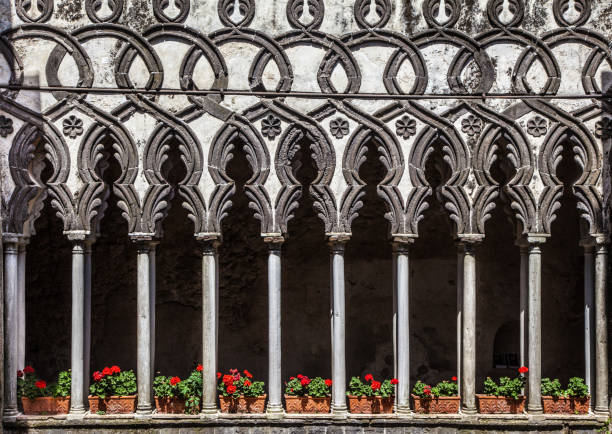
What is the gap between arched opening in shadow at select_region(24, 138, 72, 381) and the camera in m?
16.8

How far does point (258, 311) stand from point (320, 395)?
431 cm

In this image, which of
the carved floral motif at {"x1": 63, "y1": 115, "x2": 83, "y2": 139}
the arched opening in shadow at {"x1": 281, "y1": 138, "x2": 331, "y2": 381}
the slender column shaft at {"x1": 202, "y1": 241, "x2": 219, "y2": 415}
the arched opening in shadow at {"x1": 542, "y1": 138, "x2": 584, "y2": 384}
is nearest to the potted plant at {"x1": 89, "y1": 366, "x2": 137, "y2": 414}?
the slender column shaft at {"x1": 202, "y1": 241, "x2": 219, "y2": 415}

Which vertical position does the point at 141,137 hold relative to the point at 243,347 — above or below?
above

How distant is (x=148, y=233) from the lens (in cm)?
1328

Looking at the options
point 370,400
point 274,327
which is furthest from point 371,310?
point 274,327

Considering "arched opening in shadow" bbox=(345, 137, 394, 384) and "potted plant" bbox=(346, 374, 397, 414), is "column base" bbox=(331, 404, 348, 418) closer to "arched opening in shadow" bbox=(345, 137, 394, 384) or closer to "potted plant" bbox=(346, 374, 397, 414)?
"potted plant" bbox=(346, 374, 397, 414)

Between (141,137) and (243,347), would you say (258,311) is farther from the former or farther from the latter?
(141,137)

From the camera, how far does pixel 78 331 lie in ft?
43.5

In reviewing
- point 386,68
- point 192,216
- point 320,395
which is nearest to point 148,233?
point 192,216

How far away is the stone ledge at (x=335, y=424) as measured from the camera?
13.0 m

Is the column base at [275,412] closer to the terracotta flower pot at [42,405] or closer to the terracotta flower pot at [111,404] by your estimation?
the terracotta flower pot at [111,404]

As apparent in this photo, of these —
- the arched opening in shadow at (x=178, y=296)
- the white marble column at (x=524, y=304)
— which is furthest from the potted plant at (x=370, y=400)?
the arched opening in shadow at (x=178, y=296)

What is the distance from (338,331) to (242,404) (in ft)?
6.27

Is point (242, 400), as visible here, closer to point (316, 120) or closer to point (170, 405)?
point (170, 405)
